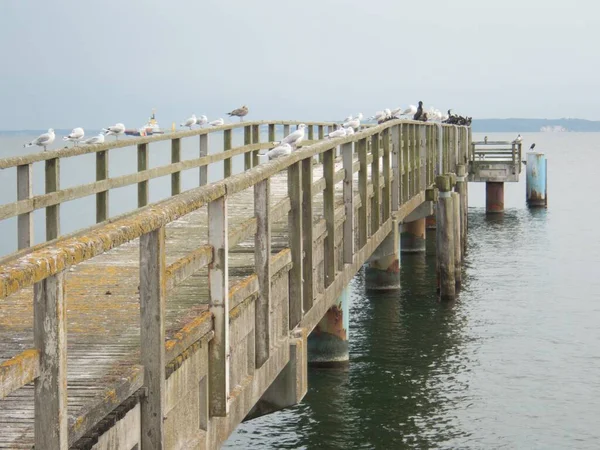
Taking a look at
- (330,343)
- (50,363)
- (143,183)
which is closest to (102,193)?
(143,183)

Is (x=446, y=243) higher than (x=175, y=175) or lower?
lower

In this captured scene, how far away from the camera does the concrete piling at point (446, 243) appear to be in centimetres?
2345

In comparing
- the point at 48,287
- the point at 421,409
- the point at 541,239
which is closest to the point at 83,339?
the point at 48,287

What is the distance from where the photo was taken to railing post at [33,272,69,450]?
131 inches

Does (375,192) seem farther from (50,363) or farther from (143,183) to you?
(50,363)

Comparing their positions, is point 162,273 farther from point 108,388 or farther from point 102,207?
point 102,207

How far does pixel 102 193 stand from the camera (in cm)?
1194

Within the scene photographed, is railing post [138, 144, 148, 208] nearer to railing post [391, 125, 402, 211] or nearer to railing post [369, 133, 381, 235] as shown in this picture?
railing post [369, 133, 381, 235]

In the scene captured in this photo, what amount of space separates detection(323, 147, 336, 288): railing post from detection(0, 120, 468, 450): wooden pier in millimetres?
13

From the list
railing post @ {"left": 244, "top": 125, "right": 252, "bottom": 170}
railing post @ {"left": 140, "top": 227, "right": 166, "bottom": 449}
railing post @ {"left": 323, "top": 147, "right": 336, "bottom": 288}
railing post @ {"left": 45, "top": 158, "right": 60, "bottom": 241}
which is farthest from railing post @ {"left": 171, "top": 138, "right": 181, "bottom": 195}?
railing post @ {"left": 140, "top": 227, "right": 166, "bottom": 449}

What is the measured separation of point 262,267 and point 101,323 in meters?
1.31

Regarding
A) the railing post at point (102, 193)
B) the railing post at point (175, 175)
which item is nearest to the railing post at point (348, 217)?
the railing post at point (102, 193)

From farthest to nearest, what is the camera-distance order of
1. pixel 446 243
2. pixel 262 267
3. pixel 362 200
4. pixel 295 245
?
1. pixel 446 243
2. pixel 362 200
3. pixel 295 245
4. pixel 262 267

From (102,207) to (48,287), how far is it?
8.83 metres
